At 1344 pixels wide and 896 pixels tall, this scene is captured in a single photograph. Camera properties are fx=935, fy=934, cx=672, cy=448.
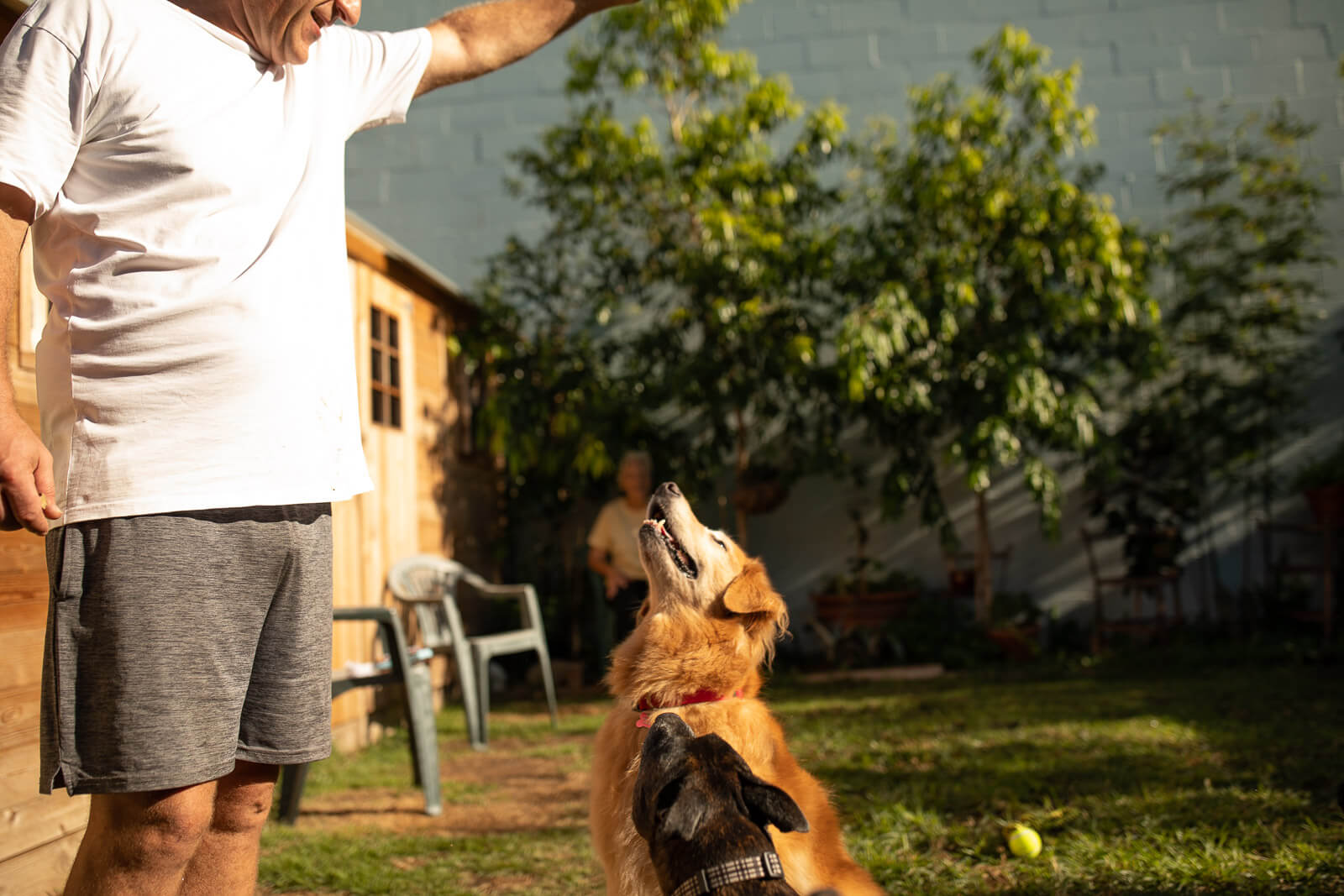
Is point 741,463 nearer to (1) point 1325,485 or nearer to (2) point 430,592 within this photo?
(2) point 430,592

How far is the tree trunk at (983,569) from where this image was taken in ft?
23.6

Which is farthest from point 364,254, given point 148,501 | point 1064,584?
point 1064,584

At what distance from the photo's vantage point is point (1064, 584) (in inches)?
309

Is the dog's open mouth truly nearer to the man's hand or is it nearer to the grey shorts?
the grey shorts

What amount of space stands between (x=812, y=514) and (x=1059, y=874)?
5.49 m

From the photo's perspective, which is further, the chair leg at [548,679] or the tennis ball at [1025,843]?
the chair leg at [548,679]

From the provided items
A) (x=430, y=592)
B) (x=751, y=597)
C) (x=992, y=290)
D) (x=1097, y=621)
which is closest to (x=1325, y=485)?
(x=1097, y=621)

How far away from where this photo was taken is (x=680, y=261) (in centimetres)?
680

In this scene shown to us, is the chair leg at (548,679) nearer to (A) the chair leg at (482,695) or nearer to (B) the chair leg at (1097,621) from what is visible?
(A) the chair leg at (482,695)

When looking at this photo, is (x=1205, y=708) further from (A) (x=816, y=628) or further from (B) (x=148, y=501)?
(B) (x=148, y=501)

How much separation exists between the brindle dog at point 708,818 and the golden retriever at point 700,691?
37 centimetres

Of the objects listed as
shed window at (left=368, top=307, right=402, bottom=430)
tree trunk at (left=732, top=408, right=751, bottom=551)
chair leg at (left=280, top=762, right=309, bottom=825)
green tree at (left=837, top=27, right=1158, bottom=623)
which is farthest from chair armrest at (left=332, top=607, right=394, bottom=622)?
tree trunk at (left=732, top=408, right=751, bottom=551)

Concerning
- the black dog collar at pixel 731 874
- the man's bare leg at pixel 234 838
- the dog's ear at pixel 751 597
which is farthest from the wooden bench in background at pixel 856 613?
the man's bare leg at pixel 234 838

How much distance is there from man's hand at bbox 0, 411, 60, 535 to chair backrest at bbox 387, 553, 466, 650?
12.0ft
